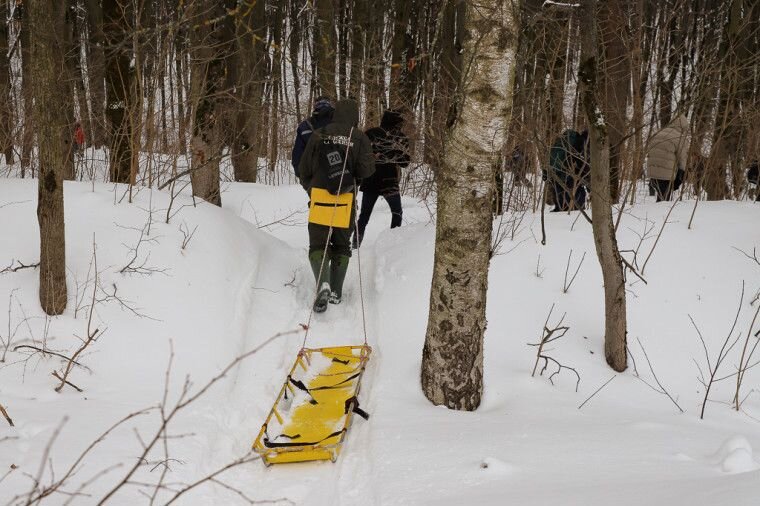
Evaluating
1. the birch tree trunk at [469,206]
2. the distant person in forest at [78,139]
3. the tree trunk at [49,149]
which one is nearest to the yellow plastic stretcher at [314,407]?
the birch tree trunk at [469,206]

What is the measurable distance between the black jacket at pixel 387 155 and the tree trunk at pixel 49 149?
355cm

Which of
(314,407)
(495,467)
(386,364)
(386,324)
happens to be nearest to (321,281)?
(386,324)

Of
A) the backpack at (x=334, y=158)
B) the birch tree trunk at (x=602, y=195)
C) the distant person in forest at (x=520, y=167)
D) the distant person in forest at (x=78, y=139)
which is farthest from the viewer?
the distant person in forest at (x=78, y=139)

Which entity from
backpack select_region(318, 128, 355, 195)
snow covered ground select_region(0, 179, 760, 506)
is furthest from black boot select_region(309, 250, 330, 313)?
backpack select_region(318, 128, 355, 195)

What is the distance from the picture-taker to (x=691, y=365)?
490 cm

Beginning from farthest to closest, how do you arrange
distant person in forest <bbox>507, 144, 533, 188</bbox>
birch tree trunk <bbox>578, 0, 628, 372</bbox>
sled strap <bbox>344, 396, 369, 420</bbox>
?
distant person in forest <bbox>507, 144, 533, 188</bbox> → birch tree trunk <bbox>578, 0, 628, 372</bbox> → sled strap <bbox>344, 396, 369, 420</bbox>

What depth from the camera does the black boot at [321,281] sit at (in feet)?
19.3

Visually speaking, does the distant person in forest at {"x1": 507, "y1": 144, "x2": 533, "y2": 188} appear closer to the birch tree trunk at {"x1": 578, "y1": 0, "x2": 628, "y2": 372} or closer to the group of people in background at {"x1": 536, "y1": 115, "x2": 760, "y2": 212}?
the group of people in background at {"x1": 536, "y1": 115, "x2": 760, "y2": 212}

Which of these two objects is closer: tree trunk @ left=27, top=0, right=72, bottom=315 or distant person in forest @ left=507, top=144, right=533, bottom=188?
tree trunk @ left=27, top=0, right=72, bottom=315

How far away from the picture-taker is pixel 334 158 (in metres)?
5.79

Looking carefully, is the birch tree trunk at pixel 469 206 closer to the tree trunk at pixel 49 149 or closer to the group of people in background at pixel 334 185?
the group of people in background at pixel 334 185

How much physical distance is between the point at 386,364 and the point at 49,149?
2.78 meters

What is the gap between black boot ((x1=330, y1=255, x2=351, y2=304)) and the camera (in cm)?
606

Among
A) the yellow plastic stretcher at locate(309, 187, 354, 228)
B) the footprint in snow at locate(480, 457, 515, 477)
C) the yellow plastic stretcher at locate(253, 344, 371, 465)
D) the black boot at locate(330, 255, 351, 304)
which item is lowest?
the yellow plastic stretcher at locate(253, 344, 371, 465)
